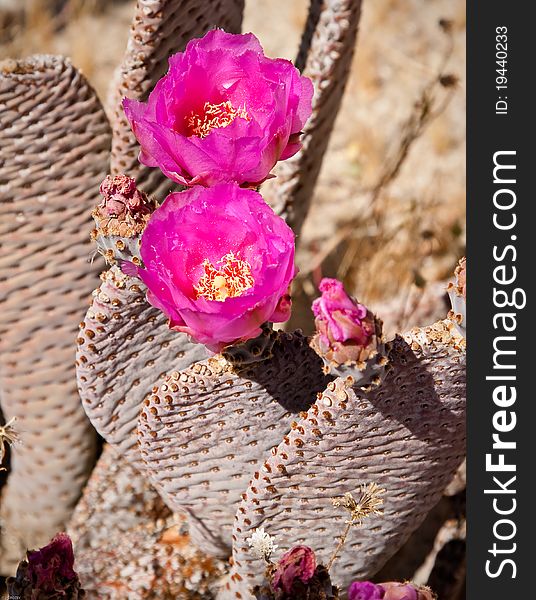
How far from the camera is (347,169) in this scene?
281 cm

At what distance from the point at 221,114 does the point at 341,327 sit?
27cm

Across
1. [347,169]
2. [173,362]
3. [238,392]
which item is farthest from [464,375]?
[347,169]

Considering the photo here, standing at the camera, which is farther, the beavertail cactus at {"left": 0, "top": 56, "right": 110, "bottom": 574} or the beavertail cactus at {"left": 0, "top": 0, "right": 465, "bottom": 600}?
the beavertail cactus at {"left": 0, "top": 56, "right": 110, "bottom": 574}

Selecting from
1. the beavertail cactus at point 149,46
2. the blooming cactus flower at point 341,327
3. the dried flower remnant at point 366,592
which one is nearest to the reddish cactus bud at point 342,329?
the blooming cactus flower at point 341,327

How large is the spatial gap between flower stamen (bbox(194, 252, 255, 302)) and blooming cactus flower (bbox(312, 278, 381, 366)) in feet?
0.26

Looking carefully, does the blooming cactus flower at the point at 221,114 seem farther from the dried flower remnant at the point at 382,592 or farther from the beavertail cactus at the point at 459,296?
the dried flower remnant at the point at 382,592

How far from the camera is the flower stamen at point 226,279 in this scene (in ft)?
2.66

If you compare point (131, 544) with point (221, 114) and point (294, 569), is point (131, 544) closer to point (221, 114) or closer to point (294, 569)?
point (294, 569)

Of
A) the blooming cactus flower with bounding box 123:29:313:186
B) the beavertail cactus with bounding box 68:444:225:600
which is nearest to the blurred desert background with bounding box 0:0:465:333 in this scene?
the beavertail cactus with bounding box 68:444:225:600

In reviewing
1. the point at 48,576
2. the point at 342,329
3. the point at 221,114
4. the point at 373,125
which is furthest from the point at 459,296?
the point at 373,125

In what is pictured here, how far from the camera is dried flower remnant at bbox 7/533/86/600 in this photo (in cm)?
94

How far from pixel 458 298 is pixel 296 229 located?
2.43 feet

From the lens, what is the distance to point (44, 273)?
1.29 m

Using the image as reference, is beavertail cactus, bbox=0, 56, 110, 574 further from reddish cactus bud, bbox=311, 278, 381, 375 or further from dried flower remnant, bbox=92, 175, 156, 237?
reddish cactus bud, bbox=311, 278, 381, 375
